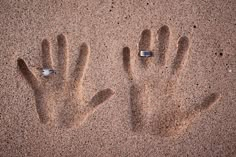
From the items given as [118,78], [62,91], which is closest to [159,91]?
[118,78]

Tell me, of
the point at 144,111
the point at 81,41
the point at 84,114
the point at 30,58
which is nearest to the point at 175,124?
the point at 144,111

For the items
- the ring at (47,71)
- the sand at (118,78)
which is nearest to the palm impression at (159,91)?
the sand at (118,78)

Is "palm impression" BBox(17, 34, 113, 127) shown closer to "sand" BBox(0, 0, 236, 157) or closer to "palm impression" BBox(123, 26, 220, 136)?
"sand" BBox(0, 0, 236, 157)

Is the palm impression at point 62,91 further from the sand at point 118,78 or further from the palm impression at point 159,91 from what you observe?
the palm impression at point 159,91

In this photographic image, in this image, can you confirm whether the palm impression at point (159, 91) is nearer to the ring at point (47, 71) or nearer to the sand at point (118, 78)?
the sand at point (118, 78)

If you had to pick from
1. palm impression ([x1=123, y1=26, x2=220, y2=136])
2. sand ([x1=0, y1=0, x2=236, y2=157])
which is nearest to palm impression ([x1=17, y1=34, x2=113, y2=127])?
sand ([x1=0, y1=0, x2=236, y2=157])

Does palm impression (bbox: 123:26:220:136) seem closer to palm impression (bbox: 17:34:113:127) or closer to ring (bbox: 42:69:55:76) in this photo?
palm impression (bbox: 17:34:113:127)
